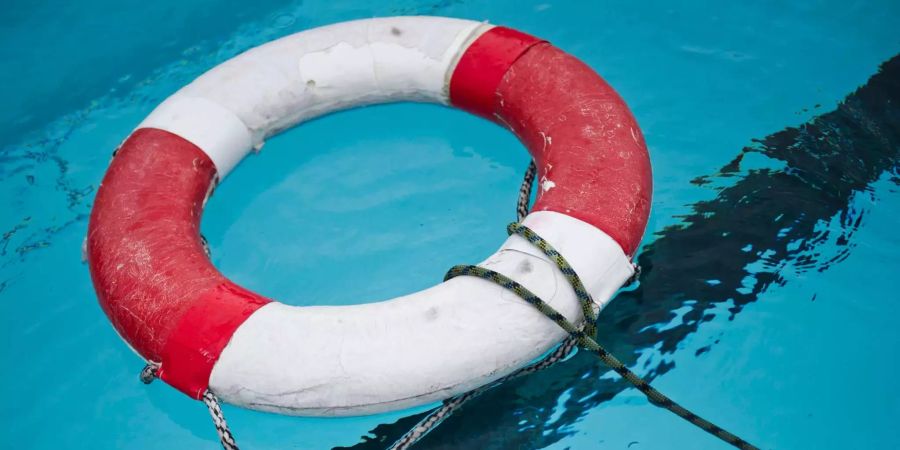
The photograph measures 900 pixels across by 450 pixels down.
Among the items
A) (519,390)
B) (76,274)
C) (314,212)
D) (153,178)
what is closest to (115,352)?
(76,274)

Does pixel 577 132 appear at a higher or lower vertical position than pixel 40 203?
higher

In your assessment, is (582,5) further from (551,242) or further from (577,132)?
(551,242)

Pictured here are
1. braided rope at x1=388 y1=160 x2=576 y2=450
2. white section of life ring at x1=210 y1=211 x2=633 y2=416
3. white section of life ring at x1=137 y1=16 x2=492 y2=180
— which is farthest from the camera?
white section of life ring at x1=137 y1=16 x2=492 y2=180

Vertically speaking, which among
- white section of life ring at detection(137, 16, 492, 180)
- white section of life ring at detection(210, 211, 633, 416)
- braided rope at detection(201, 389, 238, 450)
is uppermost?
white section of life ring at detection(137, 16, 492, 180)

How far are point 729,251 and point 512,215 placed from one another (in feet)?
1.64

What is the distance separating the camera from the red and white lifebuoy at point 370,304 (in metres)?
1.50

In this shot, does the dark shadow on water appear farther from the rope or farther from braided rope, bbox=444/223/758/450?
the rope

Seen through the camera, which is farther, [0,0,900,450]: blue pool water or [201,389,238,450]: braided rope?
[0,0,900,450]: blue pool water

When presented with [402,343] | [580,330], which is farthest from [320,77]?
[580,330]

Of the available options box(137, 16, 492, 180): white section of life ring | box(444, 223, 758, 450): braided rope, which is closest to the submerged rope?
box(444, 223, 758, 450): braided rope

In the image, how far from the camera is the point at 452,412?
1.64m

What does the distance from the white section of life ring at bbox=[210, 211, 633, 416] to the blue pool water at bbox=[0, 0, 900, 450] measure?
0.61 feet

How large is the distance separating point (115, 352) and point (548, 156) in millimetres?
1057

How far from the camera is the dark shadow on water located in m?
1.66
